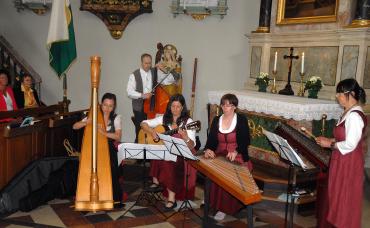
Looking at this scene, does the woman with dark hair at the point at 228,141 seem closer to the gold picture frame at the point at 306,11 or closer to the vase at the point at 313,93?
the vase at the point at 313,93

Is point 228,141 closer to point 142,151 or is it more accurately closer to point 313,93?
point 142,151

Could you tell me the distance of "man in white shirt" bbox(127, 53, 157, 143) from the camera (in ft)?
21.1

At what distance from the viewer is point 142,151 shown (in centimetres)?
431

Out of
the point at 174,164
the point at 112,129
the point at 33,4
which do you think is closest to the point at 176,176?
the point at 174,164

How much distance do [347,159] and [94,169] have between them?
231 cm

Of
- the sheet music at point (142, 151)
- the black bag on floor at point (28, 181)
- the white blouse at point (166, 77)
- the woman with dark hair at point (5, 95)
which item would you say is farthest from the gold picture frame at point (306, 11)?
the woman with dark hair at point (5, 95)

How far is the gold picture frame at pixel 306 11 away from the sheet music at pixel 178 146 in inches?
141

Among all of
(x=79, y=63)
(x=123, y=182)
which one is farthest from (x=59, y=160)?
(x=79, y=63)

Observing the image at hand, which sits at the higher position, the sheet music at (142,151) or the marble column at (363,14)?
the marble column at (363,14)

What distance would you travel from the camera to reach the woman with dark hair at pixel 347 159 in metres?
3.47

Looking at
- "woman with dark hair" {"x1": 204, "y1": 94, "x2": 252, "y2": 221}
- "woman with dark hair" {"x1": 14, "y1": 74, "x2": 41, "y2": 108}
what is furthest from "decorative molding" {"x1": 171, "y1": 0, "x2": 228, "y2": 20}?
"woman with dark hair" {"x1": 204, "y1": 94, "x2": 252, "y2": 221}

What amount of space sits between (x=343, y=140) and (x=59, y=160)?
131 inches

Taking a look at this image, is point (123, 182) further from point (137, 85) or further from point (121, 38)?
point (121, 38)

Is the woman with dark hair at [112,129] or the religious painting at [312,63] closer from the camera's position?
the woman with dark hair at [112,129]
